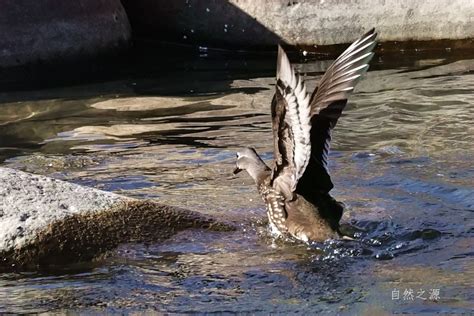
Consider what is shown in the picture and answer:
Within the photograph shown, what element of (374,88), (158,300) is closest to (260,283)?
(158,300)

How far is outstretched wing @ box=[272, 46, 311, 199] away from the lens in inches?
222

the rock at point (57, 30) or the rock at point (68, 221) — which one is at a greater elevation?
the rock at point (57, 30)

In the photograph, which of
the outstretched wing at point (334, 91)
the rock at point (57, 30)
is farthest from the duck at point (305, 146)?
the rock at point (57, 30)

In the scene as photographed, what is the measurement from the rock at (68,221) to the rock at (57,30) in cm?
521

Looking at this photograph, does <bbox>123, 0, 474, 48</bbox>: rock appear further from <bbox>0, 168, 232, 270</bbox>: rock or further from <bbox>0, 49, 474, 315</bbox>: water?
<bbox>0, 168, 232, 270</bbox>: rock

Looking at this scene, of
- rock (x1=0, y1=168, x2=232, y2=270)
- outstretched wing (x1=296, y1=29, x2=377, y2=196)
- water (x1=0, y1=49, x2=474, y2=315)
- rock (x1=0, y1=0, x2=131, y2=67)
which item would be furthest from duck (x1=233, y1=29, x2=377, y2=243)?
rock (x1=0, y1=0, x2=131, y2=67)

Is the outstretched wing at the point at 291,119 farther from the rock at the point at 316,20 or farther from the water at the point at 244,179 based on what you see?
the rock at the point at 316,20

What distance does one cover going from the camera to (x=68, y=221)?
6.10 meters

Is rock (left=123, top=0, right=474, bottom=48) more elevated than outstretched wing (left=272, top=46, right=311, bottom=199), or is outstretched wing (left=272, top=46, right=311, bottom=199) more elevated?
rock (left=123, top=0, right=474, bottom=48)

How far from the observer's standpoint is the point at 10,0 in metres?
11.5

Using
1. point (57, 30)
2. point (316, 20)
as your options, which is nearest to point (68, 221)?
point (57, 30)

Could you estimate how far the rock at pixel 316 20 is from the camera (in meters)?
12.0

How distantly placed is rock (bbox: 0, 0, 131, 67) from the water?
0.70 metres

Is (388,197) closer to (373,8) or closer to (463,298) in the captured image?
(463,298)
